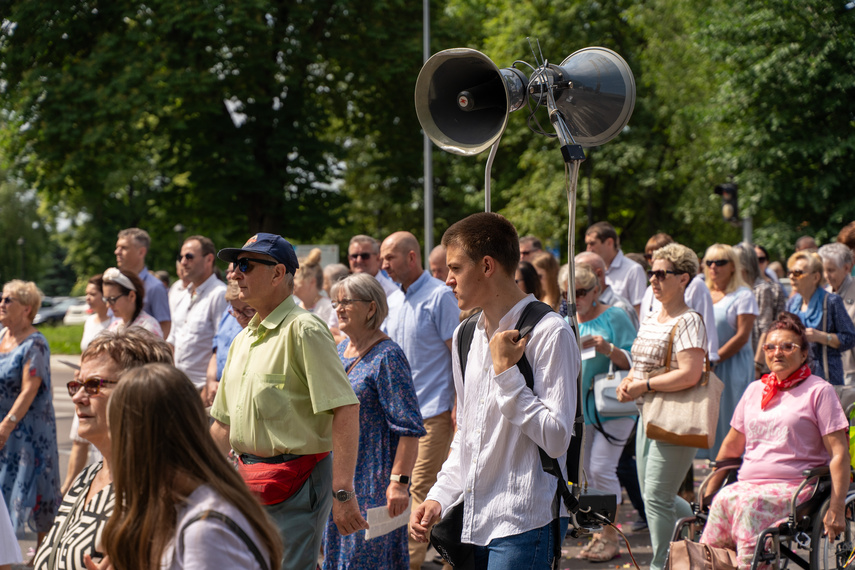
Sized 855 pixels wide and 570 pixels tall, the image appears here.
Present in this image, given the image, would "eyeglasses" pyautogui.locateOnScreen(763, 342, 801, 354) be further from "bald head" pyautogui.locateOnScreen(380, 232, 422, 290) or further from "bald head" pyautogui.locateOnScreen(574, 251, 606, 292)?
"bald head" pyautogui.locateOnScreen(380, 232, 422, 290)

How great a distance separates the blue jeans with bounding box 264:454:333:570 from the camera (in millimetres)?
3557

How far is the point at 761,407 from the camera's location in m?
4.96

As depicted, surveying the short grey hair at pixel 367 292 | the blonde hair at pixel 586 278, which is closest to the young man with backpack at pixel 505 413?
the short grey hair at pixel 367 292

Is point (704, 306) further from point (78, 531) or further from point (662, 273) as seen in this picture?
point (78, 531)

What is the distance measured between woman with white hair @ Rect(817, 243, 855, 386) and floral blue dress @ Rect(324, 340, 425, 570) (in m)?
4.46

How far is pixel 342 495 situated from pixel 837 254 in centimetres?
544

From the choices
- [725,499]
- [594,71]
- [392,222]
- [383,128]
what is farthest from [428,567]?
[392,222]

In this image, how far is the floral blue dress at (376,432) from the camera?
4.60m

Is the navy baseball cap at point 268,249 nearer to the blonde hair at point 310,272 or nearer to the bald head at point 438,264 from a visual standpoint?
the bald head at point 438,264

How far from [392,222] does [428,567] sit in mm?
26329

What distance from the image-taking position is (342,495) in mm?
3713

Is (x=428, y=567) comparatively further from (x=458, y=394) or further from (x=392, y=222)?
(x=392, y=222)

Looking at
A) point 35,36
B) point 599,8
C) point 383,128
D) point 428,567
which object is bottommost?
point 428,567

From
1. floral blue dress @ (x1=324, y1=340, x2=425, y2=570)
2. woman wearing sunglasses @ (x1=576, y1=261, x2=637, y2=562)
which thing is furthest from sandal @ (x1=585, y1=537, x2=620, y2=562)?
floral blue dress @ (x1=324, y1=340, x2=425, y2=570)
